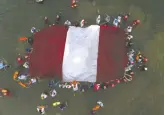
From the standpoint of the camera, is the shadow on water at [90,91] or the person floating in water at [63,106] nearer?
the shadow on water at [90,91]

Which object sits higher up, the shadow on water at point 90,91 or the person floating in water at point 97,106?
the shadow on water at point 90,91

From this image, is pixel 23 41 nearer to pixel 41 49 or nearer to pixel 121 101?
pixel 41 49

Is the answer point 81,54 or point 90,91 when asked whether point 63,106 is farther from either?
point 81,54

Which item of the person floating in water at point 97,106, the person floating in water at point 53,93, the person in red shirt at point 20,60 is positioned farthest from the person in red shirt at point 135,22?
the person in red shirt at point 20,60

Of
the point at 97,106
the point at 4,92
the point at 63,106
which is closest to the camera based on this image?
the point at 97,106

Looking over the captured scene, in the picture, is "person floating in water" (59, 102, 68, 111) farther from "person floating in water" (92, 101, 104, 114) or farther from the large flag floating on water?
the large flag floating on water

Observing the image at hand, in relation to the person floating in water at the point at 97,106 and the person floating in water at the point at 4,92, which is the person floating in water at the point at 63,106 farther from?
the person floating in water at the point at 4,92

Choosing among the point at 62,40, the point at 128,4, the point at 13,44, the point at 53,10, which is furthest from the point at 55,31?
the point at 128,4

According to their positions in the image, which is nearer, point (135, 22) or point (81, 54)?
point (81, 54)

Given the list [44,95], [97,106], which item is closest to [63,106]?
Answer: [44,95]
